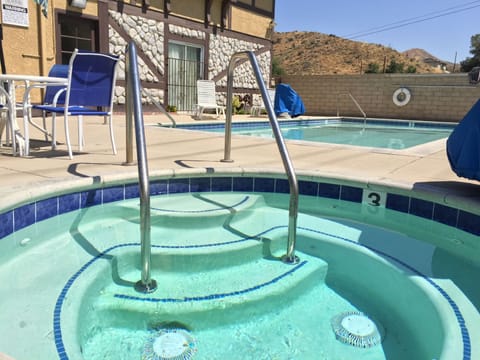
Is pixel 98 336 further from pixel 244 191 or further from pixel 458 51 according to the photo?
pixel 458 51

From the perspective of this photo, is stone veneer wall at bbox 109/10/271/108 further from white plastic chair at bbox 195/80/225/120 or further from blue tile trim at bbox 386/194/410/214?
blue tile trim at bbox 386/194/410/214

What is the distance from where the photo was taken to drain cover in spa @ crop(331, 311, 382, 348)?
1.65m

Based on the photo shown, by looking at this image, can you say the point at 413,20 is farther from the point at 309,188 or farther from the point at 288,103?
the point at 309,188

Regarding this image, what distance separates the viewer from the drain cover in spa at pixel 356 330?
65.0 inches

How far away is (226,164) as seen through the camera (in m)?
3.68

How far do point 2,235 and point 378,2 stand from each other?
4399 centimetres

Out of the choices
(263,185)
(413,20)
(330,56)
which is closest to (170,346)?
(263,185)

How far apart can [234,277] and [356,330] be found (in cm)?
65

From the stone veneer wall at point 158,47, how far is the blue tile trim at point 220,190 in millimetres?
6217

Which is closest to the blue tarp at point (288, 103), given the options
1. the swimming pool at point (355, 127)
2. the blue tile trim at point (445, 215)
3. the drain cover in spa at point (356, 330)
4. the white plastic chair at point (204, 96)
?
the swimming pool at point (355, 127)

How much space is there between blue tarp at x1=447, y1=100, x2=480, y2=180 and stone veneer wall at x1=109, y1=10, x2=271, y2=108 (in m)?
7.43

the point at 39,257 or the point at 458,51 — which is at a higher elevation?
the point at 458,51

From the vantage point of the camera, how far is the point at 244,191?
345cm

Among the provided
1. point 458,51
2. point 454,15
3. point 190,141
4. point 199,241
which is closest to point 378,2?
point 454,15
